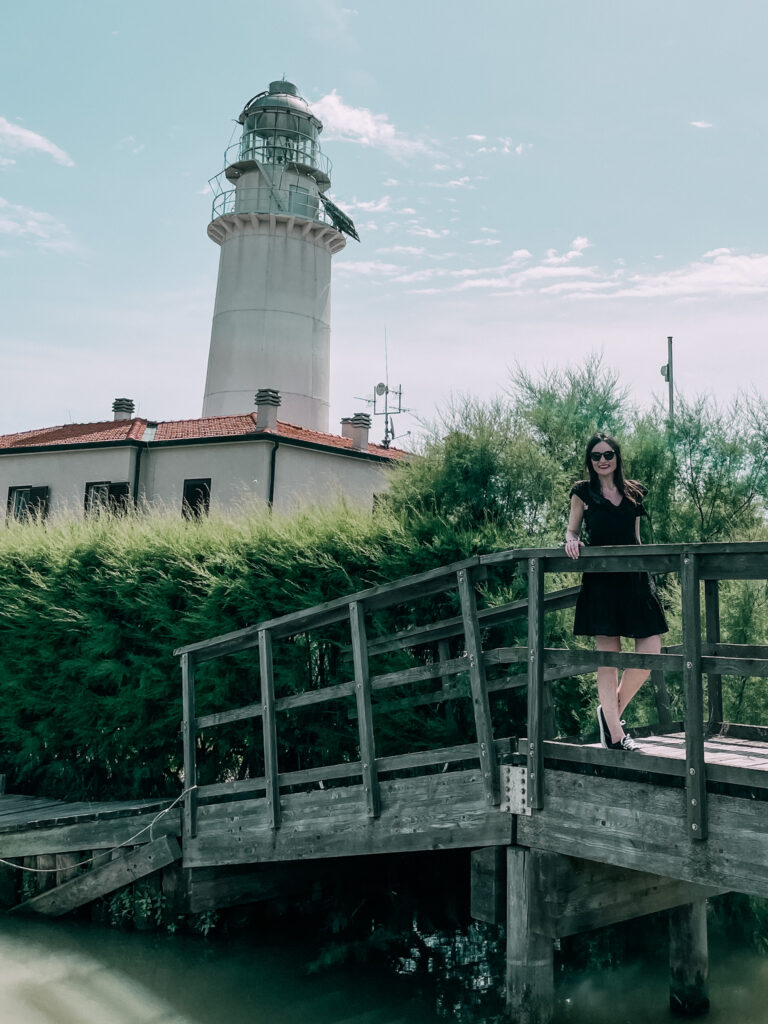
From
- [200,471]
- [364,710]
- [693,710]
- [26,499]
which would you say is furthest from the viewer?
[26,499]

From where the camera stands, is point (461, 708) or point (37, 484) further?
point (37, 484)

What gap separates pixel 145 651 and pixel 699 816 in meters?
6.69

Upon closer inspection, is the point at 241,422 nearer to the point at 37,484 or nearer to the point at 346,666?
the point at 37,484

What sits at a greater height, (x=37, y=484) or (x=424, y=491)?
(x=37, y=484)

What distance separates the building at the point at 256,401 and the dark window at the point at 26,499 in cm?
3

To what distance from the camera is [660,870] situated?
5.43 m

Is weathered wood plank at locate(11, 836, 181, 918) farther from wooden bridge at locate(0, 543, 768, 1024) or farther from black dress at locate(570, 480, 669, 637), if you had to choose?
black dress at locate(570, 480, 669, 637)

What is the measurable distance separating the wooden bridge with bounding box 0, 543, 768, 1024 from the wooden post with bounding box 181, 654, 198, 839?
0.07 feet

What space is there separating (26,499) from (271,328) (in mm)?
8872

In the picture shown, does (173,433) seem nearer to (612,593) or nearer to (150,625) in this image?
(150,625)

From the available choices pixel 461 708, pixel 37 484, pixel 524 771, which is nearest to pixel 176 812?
pixel 461 708

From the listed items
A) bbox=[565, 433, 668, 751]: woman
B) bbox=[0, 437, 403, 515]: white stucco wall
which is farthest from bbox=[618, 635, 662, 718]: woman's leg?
bbox=[0, 437, 403, 515]: white stucco wall

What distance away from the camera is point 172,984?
785 centimetres

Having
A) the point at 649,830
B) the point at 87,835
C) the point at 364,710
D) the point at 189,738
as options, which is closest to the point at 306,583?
the point at 189,738
